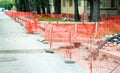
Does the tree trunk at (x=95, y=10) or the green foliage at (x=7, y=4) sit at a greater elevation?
the tree trunk at (x=95, y=10)

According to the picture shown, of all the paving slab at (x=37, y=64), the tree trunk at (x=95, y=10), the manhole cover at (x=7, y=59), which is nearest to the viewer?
the paving slab at (x=37, y=64)

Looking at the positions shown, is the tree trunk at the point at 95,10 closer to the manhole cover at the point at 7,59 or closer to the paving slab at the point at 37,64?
the paving slab at the point at 37,64

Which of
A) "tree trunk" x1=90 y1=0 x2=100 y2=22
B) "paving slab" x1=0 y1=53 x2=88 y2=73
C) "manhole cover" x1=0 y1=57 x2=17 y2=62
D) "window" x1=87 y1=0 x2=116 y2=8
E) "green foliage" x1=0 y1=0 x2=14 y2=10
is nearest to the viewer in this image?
"paving slab" x1=0 y1=53 x2=88 y2=73

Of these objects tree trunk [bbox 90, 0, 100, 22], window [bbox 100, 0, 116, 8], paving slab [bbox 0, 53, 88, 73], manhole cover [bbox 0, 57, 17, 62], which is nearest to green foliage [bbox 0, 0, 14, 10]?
window [bbox 100, 0, 116, 8]

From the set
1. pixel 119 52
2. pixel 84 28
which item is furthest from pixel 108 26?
pixel 119 52

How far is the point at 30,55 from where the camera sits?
16.0m

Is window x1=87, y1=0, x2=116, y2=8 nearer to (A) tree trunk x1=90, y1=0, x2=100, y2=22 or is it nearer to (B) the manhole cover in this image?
(A) tree trunk x1=90, y1=0, x2=100, y2=22

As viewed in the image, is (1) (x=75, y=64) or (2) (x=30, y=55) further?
(2) (x=30, y=55)

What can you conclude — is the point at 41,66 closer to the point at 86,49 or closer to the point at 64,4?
the point at 86,49

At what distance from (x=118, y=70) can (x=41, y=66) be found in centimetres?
259

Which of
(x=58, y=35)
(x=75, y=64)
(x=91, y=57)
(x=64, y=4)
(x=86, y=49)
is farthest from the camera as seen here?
(x=64, y=4)

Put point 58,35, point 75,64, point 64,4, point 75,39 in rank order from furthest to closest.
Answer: point 64,4
point 58,35
point 75,39
point 75,64

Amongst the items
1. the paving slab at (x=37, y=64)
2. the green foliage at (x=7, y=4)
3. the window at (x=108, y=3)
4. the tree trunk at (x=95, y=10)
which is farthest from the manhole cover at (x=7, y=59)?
the green foliage at (x=7, y=4)

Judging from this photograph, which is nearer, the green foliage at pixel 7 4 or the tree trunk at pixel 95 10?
the tree trunk at pixel 95 10
